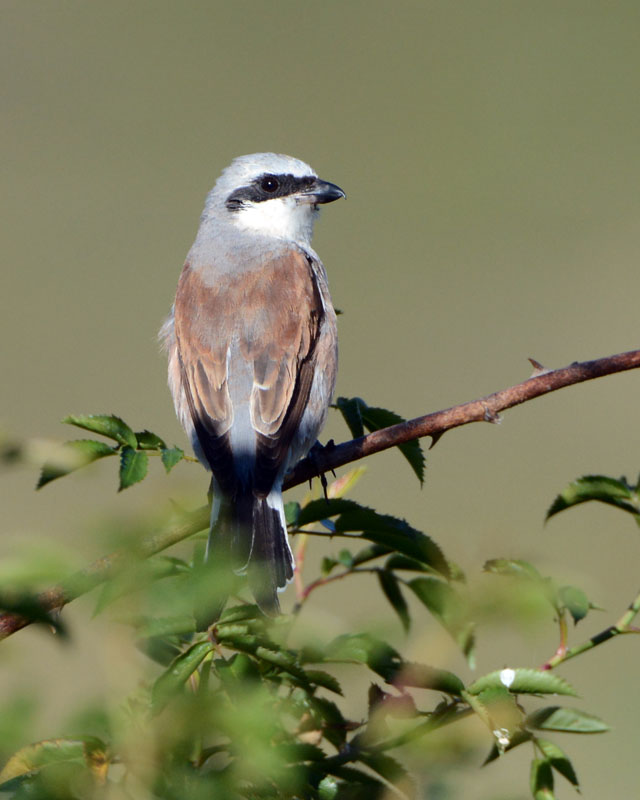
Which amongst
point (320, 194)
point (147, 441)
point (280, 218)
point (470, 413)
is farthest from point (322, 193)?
point (147, 441)

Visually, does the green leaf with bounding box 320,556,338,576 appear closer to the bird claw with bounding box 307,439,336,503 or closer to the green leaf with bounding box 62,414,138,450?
the green leaf with bounding box 62,414,138,450

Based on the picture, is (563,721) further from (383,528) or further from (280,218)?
(280,218)

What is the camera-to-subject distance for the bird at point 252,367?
265 cm

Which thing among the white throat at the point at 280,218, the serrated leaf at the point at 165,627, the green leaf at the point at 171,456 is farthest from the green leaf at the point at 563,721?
the white throat at the point at 280,218

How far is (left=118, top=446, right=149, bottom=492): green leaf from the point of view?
1667 millimetres

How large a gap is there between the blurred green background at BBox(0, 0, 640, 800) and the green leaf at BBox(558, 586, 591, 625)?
0.83m

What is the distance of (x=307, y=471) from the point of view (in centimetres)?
281

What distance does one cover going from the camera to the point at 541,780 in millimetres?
1404

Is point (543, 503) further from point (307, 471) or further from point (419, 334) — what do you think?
point (307, 471)

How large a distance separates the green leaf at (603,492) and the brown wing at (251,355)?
112cm

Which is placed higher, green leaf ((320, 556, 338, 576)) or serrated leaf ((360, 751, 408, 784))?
green leaf ((320, 556, 338, 576))

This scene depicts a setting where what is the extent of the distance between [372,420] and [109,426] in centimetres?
52

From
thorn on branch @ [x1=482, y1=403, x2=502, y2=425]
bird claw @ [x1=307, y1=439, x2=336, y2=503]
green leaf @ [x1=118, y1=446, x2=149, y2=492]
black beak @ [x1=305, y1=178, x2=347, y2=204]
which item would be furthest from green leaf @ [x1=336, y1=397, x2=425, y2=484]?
black beak @ [x1=305, y1=178, x2=347, y2=204]

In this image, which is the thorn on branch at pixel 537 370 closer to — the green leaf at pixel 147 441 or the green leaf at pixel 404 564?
the green leaf at pixel 404 564
